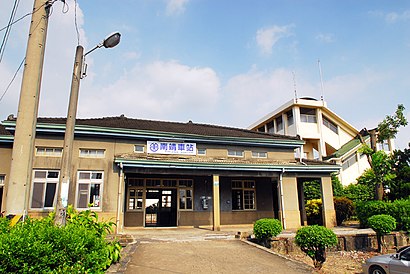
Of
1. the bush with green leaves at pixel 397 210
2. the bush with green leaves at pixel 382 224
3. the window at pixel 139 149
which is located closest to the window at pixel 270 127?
the bush with green leaves at pixel 397 210

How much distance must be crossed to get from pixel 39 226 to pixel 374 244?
13577mm

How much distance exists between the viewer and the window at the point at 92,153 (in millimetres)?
14133

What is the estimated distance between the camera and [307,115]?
30.9 m

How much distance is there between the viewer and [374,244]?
43.2 feet

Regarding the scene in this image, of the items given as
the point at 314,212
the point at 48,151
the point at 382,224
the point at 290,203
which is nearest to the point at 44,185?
the point at 48,151

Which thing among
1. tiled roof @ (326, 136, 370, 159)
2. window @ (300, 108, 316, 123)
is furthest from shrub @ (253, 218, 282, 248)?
window @ (300, 108, 316, 123)

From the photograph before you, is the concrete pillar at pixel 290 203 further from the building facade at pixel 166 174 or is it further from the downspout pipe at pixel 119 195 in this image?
the downspout pipe at pixel 119 195

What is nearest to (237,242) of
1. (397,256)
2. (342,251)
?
(342,251)

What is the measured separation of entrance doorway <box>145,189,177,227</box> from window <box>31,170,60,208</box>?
457cm

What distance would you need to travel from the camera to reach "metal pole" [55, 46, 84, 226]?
232 inches

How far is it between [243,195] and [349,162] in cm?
1682

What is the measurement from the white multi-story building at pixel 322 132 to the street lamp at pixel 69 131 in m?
24.4

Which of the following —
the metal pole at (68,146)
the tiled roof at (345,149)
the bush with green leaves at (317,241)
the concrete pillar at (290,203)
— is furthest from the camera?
the tiled roof at (345,149)

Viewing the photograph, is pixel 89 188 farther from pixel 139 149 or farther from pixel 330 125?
pixel 330 125
